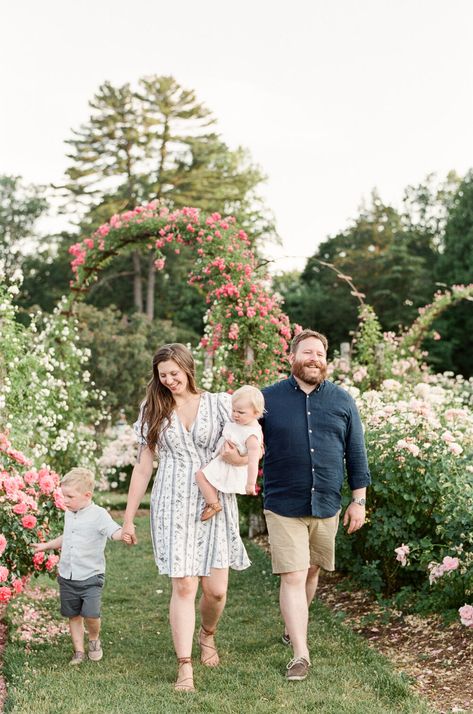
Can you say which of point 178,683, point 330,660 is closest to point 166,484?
point 178,683

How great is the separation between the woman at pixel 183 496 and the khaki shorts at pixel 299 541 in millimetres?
179

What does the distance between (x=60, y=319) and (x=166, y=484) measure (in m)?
5.32

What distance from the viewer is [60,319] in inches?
344

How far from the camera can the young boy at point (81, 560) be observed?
4125 mm

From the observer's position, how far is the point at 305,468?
155 inches

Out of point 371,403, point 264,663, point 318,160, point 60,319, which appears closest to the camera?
point 264,663

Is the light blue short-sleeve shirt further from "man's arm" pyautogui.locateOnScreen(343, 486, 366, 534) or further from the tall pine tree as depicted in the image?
the tall pine tree

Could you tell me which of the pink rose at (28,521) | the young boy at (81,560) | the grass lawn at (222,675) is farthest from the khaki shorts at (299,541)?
the pink rose at (28,521)

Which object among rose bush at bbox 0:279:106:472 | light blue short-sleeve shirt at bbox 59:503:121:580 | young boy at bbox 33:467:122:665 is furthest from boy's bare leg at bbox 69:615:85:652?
rose bush at bbox 0:279:106:472

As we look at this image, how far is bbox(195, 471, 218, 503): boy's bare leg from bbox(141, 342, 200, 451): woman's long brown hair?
0.28 meters

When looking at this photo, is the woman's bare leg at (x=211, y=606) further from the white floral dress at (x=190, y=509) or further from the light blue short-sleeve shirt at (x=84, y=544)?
the light blue short-sleeve shirt at (x=84, y=544)

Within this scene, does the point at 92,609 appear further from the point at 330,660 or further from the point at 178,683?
the point at 330,660

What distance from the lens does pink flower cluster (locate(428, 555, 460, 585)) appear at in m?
4.05

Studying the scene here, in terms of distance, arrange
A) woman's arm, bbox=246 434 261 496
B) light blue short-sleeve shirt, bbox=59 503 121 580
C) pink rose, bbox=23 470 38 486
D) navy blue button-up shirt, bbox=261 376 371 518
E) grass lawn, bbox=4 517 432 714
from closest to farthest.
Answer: grass lawn, bbox=4 517 432 714
woman's arm, bbox=246 434 261 496
navy blue button-up shirt, bbox=261 376 371 518
light blue short-sleeve shirt, bbox=59 503 121 580
pink rose, bbox=23 470 38 486
